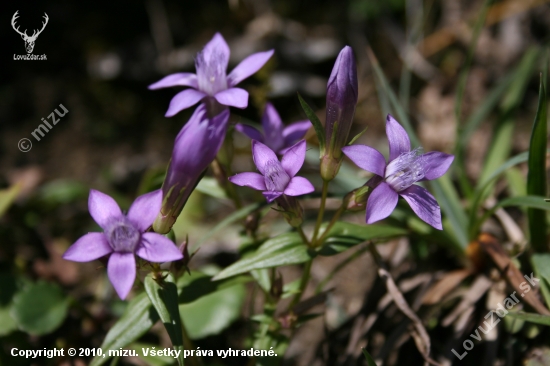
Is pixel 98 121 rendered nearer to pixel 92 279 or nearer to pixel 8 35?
pixel 8 35

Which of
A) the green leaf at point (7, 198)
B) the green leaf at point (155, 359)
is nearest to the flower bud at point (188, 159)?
the green leaf at point (155, 359)

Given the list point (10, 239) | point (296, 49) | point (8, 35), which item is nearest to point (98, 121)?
point (8, 35)

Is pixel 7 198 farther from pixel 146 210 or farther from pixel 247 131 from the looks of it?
pixel 247 131

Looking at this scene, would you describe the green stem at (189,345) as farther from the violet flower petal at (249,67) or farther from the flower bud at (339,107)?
the violet flower petal at (249,67)

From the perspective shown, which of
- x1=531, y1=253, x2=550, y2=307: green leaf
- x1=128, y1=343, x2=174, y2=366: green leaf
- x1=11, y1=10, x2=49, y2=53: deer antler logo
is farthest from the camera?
x1=11, y1=10, x2=49, y2=53: deer antler logo

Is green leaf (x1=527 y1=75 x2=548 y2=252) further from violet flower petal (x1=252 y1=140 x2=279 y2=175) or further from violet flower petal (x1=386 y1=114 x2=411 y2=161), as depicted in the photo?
violet flower petal (x1=252 y1=140 x2=279 y2=175)

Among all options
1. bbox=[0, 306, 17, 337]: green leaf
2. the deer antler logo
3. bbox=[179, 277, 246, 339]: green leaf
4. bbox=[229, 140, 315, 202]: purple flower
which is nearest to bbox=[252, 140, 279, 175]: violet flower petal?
bbox=[229, 140, 315, 202]: purple flower

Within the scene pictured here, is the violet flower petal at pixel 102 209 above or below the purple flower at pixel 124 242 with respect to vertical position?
above
